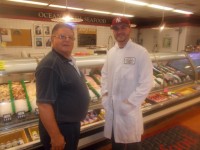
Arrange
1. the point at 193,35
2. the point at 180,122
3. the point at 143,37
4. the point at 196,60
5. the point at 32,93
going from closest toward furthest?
the point at 32,93 → the point at 180,122 → the point at 196,60 → the point at 193,35 → the point at 143,37

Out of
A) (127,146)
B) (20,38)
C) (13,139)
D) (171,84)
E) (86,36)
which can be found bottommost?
(127,146)

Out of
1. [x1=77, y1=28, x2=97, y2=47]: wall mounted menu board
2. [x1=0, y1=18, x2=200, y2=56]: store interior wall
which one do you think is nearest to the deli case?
[x1=0, y1=18, x2=200, y2=56]: store interior wall

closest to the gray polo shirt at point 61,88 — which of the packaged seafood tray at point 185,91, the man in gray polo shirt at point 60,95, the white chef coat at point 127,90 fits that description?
the man in gray polo shirt at point 60,95

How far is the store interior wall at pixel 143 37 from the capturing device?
7.39m

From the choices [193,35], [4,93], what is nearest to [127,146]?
[4,93]

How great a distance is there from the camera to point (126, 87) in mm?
2035

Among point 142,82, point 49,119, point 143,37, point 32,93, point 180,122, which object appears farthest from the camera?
point 143,37

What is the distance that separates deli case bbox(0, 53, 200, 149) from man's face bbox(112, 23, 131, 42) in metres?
0.72

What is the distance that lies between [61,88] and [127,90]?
864 millimetres

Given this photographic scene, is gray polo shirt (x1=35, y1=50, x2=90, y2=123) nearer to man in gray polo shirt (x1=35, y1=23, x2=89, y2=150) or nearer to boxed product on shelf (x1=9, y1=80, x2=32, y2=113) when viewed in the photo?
man in gray polo shirt (x1=35, y1=23, x2=89, y2=150)

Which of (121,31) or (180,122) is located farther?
(180,122)

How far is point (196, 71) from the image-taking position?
3.89 m

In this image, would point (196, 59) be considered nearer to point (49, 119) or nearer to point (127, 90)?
point (127, 90)

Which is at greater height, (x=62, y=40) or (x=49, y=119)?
(x=62, y=40)
